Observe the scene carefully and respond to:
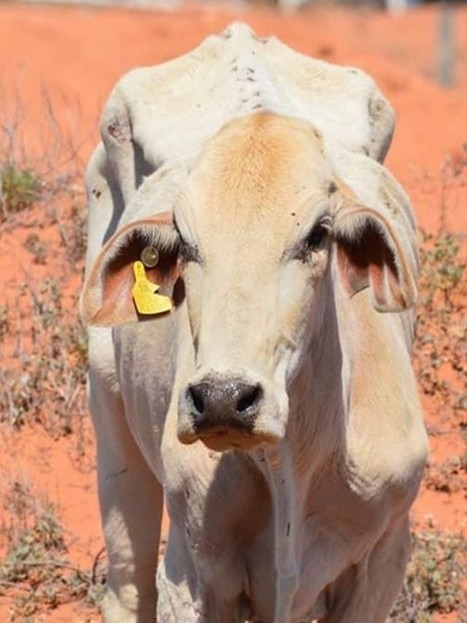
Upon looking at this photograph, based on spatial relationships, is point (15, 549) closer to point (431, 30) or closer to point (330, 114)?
point (330, 114)

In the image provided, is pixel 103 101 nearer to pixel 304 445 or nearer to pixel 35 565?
pixel 35 565

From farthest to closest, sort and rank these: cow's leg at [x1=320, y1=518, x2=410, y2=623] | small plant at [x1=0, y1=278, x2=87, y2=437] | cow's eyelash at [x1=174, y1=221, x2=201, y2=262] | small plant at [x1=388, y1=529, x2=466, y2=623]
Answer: small plant at [x1=0, y1=278, x2=87, y2=437]
small plant at [x1=388, y1=529, x2=466, y2=623]
cow's leg at [x1=320, y1=518, x2=410, y2=623]
cow's eyelash at [x1=174, y1=221, x2=201, y2=262]

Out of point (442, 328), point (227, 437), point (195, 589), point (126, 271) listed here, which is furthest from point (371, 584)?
point (442, 328)

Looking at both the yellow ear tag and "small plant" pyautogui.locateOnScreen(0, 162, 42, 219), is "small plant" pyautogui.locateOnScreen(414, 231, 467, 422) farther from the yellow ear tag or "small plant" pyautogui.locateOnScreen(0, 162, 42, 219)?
the yellow ear tag

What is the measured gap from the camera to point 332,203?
217 inches

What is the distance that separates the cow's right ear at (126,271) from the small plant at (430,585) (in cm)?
266

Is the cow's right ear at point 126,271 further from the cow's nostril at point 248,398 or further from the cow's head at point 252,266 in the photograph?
the cow's nostril at point 248,398

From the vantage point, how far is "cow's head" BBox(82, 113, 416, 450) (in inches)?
197

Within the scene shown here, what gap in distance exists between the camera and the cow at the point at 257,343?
17.1 ft

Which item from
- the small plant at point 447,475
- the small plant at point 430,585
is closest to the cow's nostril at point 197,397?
the small plant at point 430,585

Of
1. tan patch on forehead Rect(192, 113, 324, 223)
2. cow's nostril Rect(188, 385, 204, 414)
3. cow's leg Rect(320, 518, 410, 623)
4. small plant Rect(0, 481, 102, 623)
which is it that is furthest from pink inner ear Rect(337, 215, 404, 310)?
small plant Rect(0, 481, 102, 623)

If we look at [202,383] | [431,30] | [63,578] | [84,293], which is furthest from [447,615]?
[431,30]

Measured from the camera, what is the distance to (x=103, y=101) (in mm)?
14125

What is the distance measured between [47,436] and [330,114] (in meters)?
2.83
